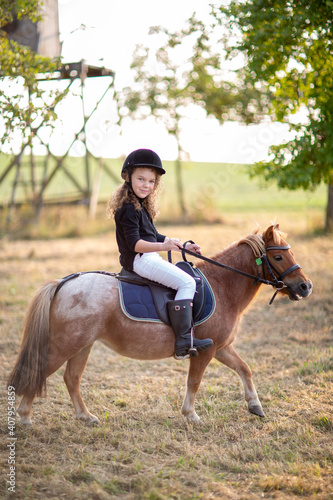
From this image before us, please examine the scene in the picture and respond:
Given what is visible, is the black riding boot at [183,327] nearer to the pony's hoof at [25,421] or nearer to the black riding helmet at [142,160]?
the black riding helmet at [142,160]

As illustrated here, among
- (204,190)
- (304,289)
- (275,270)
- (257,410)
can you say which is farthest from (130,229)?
(204,190)

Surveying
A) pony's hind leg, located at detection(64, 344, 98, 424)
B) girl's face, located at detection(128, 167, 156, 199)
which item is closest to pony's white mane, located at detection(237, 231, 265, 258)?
girl's face, located at detection(128, 167, 156, 199)

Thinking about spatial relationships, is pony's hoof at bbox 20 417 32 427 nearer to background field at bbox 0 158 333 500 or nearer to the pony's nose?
background field at bbox 0 158 333 500

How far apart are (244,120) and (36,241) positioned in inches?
329

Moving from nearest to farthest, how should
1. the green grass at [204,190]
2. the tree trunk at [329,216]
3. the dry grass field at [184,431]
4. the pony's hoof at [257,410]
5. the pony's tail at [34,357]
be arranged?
1. the dry grass field at [184,431]
2. the pony's tail at [34,357]
3. the pony's hoof at [257,410]
4. the tree trunk at [329,216]
5. the green grass at [204,190]

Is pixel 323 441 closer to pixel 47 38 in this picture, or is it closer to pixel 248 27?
pixel 248 27

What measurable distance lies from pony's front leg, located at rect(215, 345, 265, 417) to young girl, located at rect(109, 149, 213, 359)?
69 centimetres

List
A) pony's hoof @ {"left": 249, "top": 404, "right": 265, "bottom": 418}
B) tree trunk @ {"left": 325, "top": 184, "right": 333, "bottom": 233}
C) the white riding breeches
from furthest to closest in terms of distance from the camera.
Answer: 1. tree trunk @ {"left": 325, "top": 184, "right": 333, "bottom": 233}
2. pony's hoof @ {"left": 249, "top": 404, "right": 265, "bottom": 418}
3. the white riding breeches

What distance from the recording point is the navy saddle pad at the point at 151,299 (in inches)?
151

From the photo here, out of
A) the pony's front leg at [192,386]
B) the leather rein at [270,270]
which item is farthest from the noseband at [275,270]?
the pony's front leg at [192,386]

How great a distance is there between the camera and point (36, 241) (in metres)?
15.2

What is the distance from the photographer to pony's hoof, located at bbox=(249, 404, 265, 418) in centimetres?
427

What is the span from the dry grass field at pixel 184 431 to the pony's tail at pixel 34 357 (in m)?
0.44

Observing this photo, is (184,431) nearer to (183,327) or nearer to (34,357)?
(183,327)
